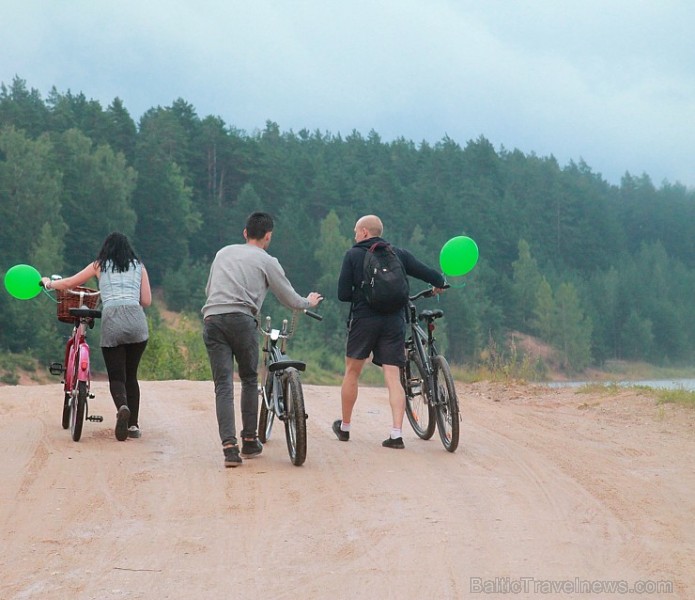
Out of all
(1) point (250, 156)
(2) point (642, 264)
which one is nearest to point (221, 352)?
(1) point (250, 156)

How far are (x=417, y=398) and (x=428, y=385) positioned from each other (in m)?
0.58

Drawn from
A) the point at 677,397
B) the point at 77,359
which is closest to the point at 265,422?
the point at 77,359

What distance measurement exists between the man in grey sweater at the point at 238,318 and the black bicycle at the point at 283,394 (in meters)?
0.22

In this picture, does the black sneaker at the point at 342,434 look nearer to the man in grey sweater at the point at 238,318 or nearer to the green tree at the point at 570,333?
the man in grey sweater at the point at 238,318

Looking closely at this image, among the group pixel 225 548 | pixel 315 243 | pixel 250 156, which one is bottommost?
pixel 225 548

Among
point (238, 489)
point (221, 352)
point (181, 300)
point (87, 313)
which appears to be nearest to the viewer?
point (238, 489)

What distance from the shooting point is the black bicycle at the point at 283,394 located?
7312mm

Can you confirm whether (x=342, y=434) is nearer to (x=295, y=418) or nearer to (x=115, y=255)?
(x=295, y=418)

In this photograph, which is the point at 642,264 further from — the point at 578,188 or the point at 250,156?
the point at 250,156

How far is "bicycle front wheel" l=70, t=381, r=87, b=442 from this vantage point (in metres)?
8.24

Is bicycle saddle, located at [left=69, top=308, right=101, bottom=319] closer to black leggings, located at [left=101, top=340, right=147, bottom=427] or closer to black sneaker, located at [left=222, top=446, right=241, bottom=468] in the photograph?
black leggings, located at [left=101, top=340, right=147, bottom=427]

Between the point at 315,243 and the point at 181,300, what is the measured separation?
13794 millimetres

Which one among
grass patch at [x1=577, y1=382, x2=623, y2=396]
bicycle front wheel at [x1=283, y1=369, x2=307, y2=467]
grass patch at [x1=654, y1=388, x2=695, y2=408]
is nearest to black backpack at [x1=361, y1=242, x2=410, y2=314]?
bicycle front wheel at [x1=283, y1=369, x2=307, y2=467]

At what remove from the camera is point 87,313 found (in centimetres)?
848
